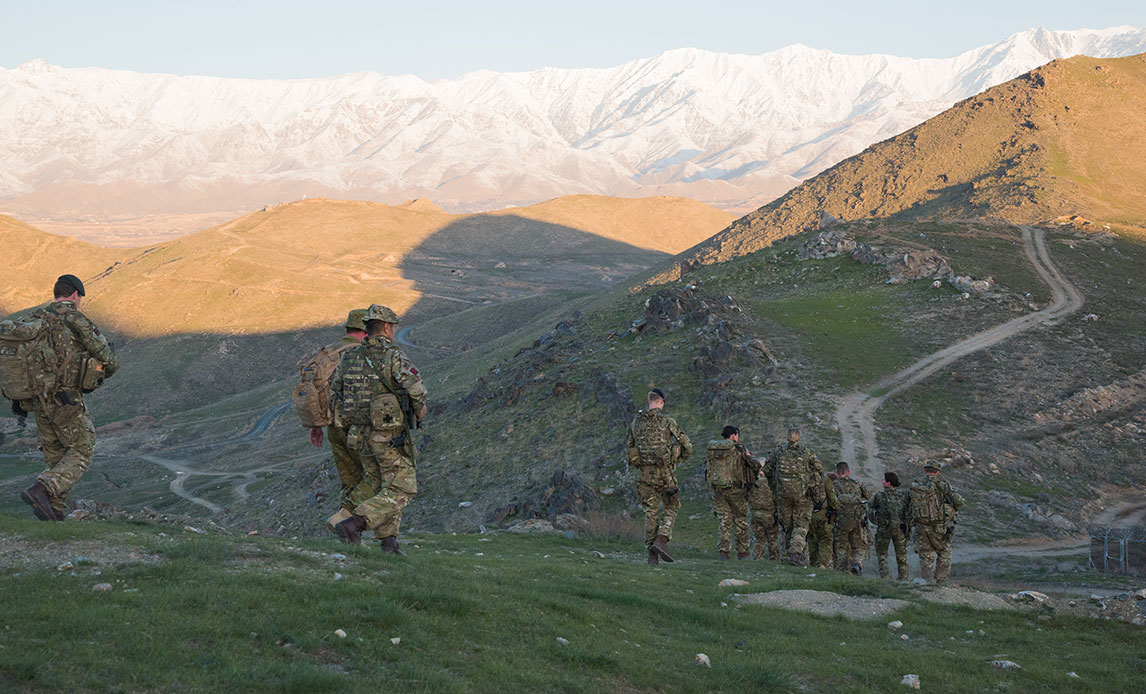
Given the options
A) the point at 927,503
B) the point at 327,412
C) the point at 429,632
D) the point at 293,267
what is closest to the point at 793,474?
the point at 927,503

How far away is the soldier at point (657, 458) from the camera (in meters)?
15.4

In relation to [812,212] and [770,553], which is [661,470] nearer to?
[770,553]

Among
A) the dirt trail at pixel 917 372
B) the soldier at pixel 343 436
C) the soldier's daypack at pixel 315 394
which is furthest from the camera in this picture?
the dirt trail at pixel 917 372

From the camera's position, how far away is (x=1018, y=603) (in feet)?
40.3

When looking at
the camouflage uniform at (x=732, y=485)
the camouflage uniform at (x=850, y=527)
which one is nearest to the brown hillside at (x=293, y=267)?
the camouflage uniform at (x=732, y=485)

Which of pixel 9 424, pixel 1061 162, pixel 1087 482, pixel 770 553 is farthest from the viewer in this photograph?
pixel 1061 162

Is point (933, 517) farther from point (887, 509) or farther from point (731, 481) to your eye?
point (731, 481)

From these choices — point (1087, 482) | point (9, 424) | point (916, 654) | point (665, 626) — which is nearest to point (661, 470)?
point (665, 626)

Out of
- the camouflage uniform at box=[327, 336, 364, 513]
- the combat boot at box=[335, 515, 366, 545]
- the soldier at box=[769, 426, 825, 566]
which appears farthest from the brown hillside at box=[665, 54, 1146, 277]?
the combat boot at box=[335, 515, 366, 545]

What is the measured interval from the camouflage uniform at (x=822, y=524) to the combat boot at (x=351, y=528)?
9.44 metres

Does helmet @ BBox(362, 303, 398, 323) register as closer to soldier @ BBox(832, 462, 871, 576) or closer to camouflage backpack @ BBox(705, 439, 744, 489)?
camouflage backpack @ BBox(705, 439, 744, 489)

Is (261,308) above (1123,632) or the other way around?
above

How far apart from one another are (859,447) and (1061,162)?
261ft

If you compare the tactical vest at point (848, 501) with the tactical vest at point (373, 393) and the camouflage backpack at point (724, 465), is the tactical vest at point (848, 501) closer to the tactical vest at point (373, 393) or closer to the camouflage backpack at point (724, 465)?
the camouflage backpack at point (724, 465)
